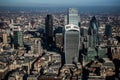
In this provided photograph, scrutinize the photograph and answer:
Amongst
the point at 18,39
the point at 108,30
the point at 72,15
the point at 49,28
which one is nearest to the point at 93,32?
the point at 72,15

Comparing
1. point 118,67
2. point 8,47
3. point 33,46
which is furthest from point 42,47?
point 118,67

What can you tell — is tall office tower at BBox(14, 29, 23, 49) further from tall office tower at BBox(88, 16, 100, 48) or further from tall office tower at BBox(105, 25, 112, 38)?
tall office tower at BBox(105, 25, 112, 38)

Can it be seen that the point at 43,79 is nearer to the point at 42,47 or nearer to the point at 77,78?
the point at 77,78

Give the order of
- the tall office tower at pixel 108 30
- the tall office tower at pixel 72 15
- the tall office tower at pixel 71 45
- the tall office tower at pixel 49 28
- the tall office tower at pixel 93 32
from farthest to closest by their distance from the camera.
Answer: the tall office tower at pixel 108 30
the tall office tower at pixel 49 28
the tall office tower at pixel 72 15
the tall office tower at pixel 93 32
the tall office tower at pixel 71 45

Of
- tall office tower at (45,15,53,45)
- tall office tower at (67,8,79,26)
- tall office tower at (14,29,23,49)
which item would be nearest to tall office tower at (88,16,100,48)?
tall office tower at (67,8,79,26)

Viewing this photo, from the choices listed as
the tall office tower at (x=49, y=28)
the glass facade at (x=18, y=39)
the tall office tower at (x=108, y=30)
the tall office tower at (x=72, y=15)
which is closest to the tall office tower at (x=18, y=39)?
the glass facade at (x=18, y=39)

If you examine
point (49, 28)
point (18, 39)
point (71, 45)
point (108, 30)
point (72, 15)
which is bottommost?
point (18, 39)

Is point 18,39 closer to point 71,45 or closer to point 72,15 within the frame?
point 72,15

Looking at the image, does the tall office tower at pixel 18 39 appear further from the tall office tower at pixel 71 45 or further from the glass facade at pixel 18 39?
the tall office tower at pixel 71 45
